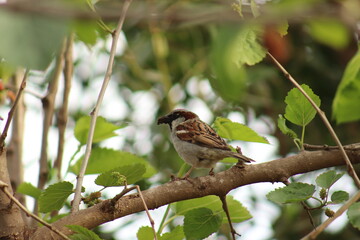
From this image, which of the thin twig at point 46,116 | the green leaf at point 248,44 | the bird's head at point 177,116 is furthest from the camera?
the bird's head at point 177,116

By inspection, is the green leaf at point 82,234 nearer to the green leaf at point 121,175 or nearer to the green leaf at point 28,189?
the green leaf at point 121,175

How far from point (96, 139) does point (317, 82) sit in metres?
2.49

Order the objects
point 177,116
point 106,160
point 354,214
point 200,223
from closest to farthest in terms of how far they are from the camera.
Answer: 1. point 354,214
2. point 200,223
3. point 106,160
4. point 177,116

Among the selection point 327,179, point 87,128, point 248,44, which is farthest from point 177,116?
point 248,44

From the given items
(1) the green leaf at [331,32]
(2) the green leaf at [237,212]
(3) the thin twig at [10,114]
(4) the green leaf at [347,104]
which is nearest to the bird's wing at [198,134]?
(2) the green leaf at [237,212]

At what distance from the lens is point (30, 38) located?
1.90 feet

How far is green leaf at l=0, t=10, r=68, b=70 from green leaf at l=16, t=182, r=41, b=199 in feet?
4.84

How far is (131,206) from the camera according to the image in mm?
1621

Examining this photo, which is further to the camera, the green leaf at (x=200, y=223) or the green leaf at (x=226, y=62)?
the green leaf at (x=200, y=223)

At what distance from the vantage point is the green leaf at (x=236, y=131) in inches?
69.3

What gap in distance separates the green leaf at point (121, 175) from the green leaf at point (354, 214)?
636 millimetres

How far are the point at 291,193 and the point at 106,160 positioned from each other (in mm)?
828

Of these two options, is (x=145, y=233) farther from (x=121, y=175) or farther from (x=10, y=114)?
(x=10, y=114)

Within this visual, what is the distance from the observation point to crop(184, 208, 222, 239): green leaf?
5.58 ft
